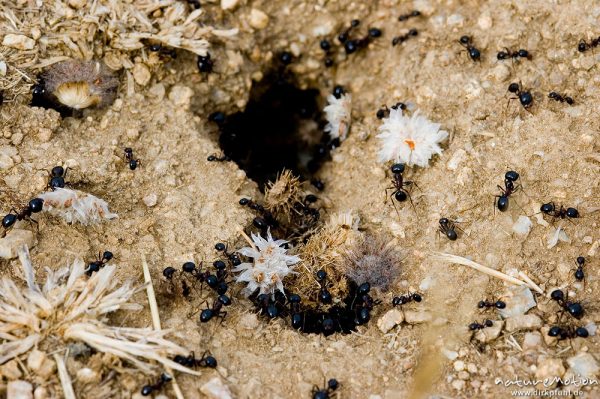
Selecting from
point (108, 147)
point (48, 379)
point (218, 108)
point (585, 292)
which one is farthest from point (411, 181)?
point (48, 379)

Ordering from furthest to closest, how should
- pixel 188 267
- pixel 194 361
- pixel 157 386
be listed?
pixel 188 267, pixel 194 361, pixel 157 386

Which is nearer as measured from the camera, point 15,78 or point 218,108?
point 15,78

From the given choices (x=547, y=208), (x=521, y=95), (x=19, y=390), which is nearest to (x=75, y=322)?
(x=19, y=390)

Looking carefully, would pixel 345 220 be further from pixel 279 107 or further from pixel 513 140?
pixel 279 107

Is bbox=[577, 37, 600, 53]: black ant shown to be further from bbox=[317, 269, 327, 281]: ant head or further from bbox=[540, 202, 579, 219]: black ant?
bbox=[317, 269, 327, 281]: ant head

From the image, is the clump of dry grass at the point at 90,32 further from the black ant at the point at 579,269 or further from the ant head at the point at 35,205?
the black ant at the point at 579,269

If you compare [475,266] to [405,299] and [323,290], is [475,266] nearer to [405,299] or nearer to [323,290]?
[405,299]
